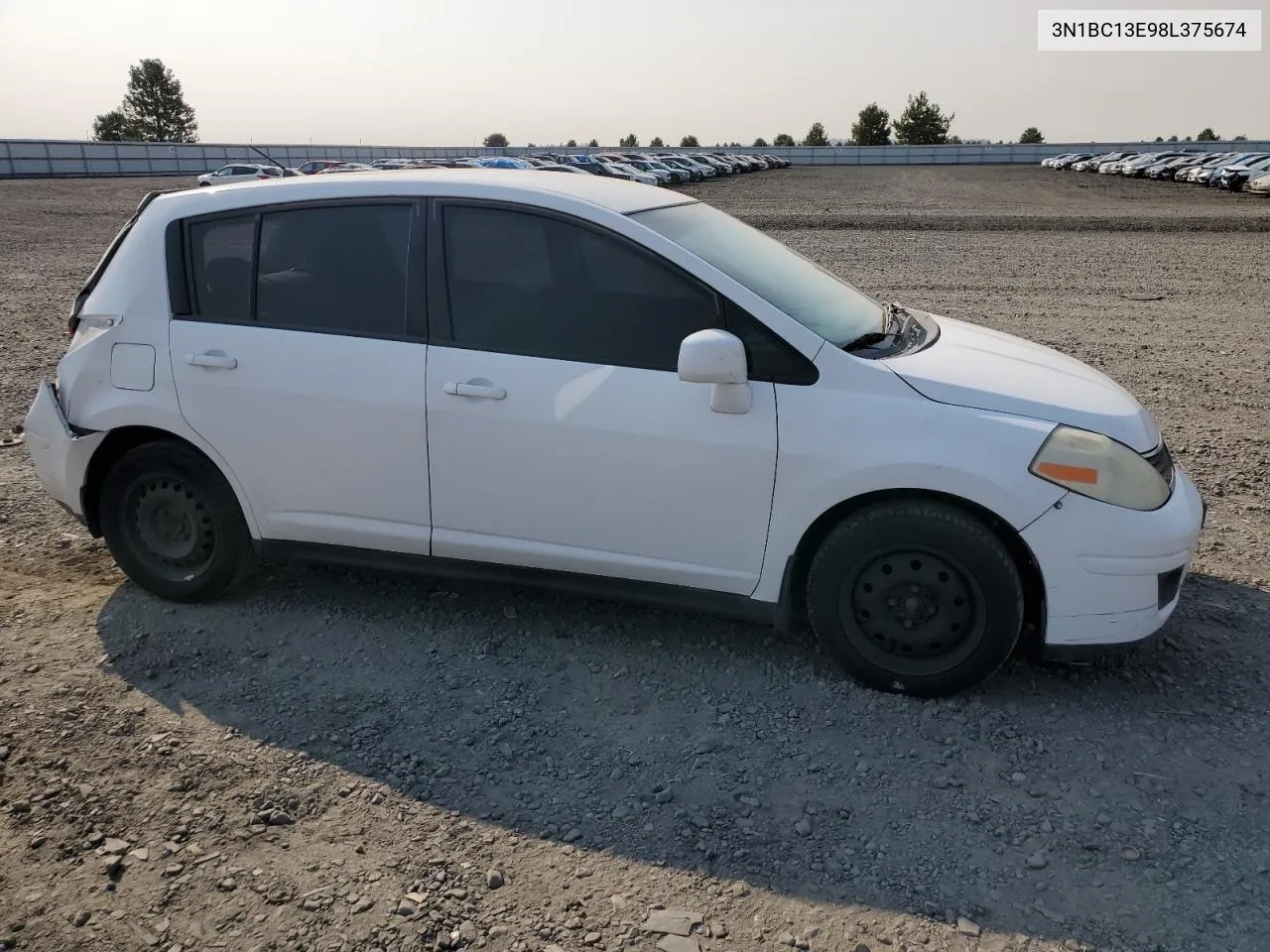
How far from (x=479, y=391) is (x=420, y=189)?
92cm

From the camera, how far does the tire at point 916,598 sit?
Answer: 3.68m

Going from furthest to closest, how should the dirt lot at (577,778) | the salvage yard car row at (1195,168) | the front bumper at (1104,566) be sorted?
the salvage yard car row at (1195,168)
the front bumper at (1104,566)
the dirt lot at (577,778)

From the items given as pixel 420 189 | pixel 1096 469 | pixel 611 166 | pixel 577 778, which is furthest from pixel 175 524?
pixel 611 166

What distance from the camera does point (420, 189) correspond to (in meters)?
4.28

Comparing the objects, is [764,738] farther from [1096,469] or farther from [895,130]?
[895,130]

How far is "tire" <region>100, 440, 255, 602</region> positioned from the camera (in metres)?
4.57

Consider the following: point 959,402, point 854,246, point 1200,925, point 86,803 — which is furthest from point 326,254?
point 854,246

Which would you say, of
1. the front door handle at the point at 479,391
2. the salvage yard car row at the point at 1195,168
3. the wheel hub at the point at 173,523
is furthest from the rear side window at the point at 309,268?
the salvage yard car row at the point at 1195,168

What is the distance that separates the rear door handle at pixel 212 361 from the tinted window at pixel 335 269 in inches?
8.7

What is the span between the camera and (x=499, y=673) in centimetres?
416

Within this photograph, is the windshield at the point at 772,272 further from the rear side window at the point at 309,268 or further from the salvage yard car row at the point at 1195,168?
the salvage yard car row at the point at 1195,168

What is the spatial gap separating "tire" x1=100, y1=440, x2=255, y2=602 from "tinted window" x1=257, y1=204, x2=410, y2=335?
2.57 ft

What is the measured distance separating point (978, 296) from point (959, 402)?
10.5m

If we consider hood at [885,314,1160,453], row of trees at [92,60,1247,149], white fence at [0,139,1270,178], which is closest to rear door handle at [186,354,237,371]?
hood at [885,314,1160,453]
